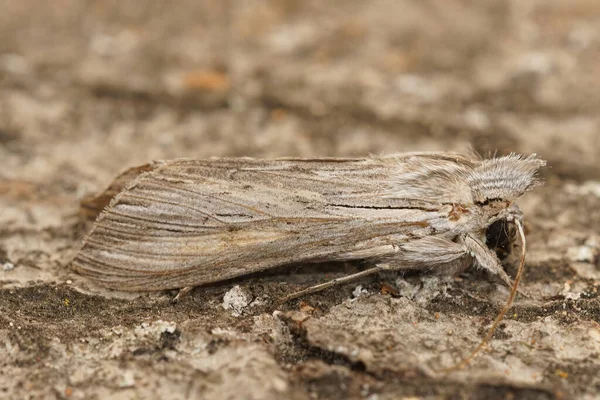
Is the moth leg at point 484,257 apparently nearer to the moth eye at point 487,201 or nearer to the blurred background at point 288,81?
the moth eye at point 487,201

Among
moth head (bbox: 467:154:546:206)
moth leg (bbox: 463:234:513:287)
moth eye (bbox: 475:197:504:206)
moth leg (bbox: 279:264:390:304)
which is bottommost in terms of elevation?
moth leg (bbox: 279:264:390:304)

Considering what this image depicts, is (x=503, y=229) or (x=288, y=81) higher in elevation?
(x=288, y=81)

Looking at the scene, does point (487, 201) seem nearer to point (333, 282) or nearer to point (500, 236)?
point (500, 236)

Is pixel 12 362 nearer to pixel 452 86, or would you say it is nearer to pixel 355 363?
pixel 355 363

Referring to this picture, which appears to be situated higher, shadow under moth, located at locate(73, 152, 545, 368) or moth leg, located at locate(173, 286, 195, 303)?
shadow under moth, located at locate(73, 152, 545, 368)

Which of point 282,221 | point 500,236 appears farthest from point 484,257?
point 282,221

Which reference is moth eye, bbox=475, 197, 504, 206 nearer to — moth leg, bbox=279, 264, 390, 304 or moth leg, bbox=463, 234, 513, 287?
moth leg, bbox=463, 234, 513, 287

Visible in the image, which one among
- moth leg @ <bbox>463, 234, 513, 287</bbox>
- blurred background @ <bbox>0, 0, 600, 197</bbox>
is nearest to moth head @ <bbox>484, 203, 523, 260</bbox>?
moth leg @ <bbox>463, 234, 513, 287</bbox>
